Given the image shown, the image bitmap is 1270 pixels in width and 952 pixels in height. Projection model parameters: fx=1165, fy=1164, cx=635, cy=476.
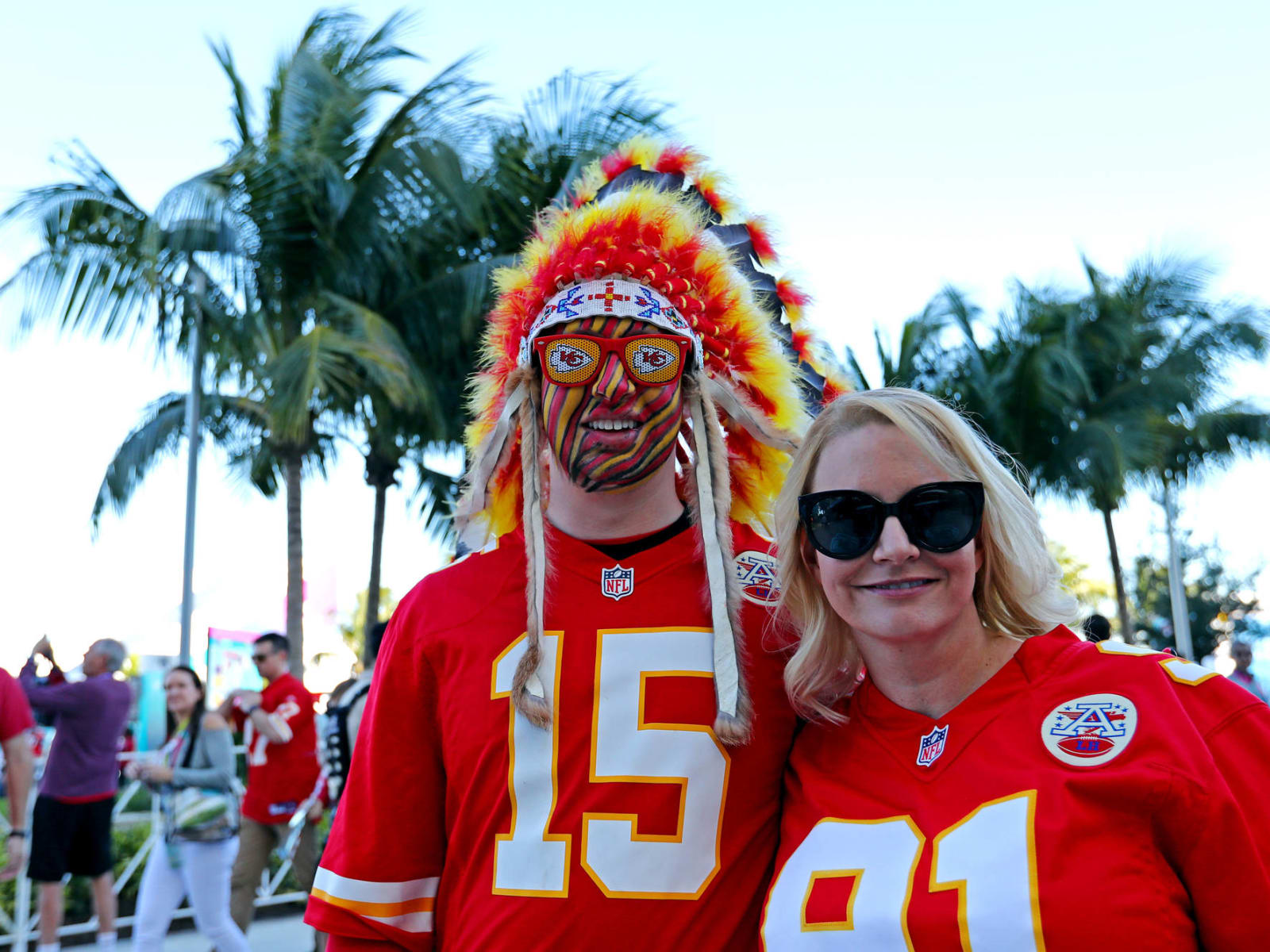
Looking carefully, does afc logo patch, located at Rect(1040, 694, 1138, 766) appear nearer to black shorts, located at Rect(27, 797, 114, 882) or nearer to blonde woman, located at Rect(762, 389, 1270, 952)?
blonde woman, located at Rect(762, 389, 1270, 952)

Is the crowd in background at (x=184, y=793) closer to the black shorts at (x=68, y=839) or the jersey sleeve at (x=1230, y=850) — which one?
the black shorts at (x=68, y=839)

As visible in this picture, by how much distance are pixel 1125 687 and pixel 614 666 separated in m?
0.90

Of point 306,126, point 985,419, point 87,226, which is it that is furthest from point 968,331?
point 87,226

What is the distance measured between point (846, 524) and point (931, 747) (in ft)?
1.30

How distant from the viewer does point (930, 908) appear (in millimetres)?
1739

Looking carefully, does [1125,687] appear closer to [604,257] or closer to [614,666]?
[614,666]

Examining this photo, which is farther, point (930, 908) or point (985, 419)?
point (985, 419)

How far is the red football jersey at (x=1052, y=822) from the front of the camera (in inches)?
65.7

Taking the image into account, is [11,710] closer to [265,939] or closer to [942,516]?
[265,939]

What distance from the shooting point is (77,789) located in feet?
22.0

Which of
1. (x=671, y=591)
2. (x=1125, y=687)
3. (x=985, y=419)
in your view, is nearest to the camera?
(x=1125, y=687)

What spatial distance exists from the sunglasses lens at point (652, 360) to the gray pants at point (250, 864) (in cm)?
497

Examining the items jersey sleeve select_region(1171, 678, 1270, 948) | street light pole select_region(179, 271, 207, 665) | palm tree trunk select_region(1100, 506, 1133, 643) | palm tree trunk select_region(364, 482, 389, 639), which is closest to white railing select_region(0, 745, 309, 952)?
street light pole select_region(179, 271, 207, 665)

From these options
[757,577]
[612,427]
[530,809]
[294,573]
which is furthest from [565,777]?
[294,573]
